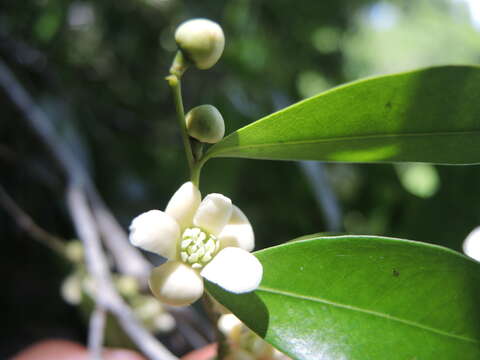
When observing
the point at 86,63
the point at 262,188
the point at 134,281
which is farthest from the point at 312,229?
the point at 86,63

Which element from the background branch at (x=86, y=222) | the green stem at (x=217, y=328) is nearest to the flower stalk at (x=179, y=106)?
the green stem at (x=217, y=328)

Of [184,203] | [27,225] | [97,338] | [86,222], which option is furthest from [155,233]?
[27,225]

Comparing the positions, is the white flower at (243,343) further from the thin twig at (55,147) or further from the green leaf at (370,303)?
the thin twig at (55,147)

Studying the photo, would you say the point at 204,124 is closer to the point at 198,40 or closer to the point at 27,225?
the point at 198,40

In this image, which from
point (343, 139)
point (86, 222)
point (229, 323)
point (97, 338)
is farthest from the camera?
point (86, 222)

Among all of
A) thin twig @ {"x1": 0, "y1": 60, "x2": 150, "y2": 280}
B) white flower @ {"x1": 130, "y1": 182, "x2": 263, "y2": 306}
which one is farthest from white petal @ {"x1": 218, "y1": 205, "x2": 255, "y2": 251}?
thin twig @ {"x1": 0, "y1": 60, "x2": 150, "y2": 280}

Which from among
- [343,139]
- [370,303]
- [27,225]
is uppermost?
[343,139]
